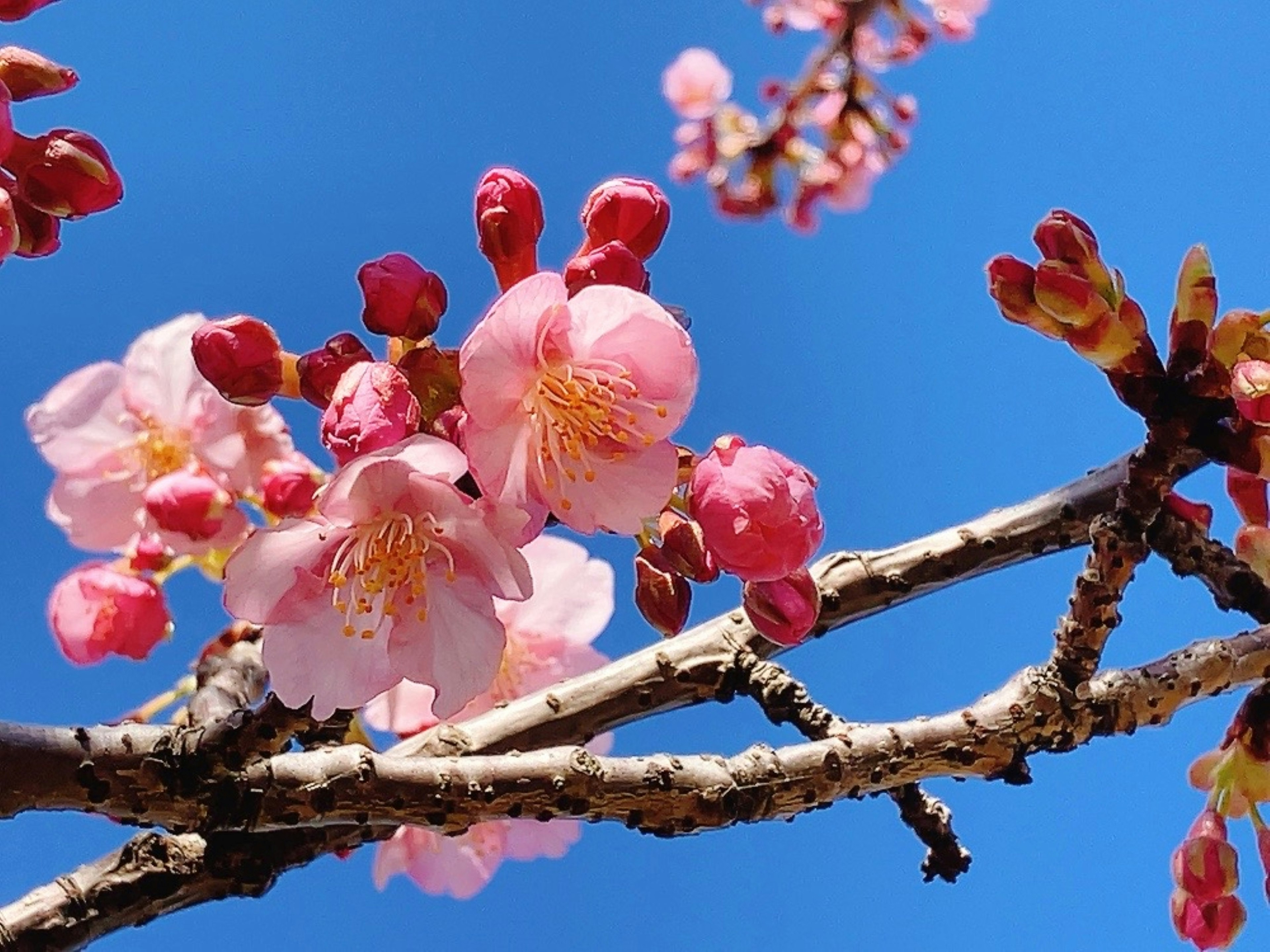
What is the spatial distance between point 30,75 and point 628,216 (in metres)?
0.29

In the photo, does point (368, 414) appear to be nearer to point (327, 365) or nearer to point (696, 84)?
point (327, 365)

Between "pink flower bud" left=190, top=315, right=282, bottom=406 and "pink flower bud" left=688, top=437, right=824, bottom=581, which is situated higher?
"pink flower bud" left=190, top=315, right=282, bottom=406

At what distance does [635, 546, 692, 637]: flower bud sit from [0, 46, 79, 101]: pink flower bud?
0.37 metres

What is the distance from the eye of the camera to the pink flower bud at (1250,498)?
75 cm

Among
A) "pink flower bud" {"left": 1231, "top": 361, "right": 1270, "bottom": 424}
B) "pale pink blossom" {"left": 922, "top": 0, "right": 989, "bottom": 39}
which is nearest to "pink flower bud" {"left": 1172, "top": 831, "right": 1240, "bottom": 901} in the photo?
"pink flower bud" {"left": 1231, "top": 361, "right": 1270, "bottom": 424}

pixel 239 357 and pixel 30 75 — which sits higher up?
pixel 30 75

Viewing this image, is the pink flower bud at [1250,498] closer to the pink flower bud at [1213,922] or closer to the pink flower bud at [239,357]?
the pink flower bud at [1213,922]

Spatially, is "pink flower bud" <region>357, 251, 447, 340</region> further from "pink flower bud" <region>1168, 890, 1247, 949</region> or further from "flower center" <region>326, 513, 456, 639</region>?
"pink flower bud" <region>1168, 890, 1247, 949</region>

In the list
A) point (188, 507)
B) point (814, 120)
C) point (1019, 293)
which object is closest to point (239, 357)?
point (188, 507)

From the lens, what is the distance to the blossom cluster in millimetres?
530

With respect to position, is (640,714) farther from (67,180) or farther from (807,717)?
(67,180)

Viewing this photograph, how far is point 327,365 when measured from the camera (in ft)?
1.76

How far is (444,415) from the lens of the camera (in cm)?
54

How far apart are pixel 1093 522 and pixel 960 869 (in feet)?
0.79
